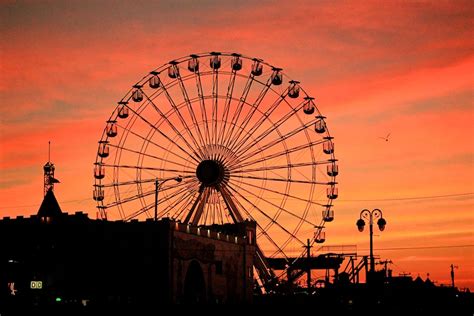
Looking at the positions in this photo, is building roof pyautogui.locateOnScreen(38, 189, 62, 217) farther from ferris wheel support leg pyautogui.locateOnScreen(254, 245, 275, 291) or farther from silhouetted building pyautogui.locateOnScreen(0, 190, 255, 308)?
ferris wheel support leg pyautogui.locateOnScreen(254, 245, 275, 291)

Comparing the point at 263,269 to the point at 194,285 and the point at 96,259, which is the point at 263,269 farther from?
the point at 96,259

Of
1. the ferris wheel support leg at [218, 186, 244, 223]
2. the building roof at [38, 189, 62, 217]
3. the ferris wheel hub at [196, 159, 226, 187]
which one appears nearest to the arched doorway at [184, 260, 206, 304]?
the ferris wheel support leg at [218, 186, 244, 223]

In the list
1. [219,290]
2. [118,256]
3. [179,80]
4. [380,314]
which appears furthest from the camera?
[219,290]

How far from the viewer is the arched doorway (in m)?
70.9

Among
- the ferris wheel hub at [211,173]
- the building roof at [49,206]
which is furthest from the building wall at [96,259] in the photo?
the building roof at [49,206]

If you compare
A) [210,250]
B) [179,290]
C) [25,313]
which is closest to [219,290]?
[210,250]

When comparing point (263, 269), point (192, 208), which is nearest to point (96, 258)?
point (192, 208)

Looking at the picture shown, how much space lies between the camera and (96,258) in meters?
66.1

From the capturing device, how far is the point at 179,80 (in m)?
70.9

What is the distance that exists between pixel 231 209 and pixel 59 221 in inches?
529

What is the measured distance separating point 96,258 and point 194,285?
996cm

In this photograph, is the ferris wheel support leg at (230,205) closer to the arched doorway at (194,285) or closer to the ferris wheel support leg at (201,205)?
the ferris wheel support leg at (201,205)

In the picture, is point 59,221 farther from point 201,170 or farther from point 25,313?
point 25,313

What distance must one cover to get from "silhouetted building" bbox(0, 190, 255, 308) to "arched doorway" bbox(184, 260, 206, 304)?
0.32 m
